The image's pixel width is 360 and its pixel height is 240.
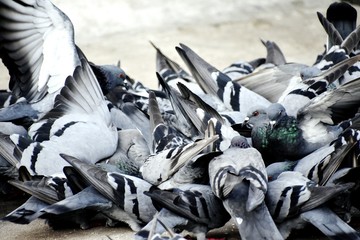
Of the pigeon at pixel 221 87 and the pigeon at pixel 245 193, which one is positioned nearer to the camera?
the pigeon at pixel 245 193

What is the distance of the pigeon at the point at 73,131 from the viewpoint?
6630mm

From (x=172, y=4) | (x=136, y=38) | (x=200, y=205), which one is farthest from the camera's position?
(x=172, y=4)

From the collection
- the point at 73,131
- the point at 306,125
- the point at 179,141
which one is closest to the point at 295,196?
the point at 306,125

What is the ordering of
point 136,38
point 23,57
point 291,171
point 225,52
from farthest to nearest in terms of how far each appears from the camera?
point 136,38 < point 225,52 < point 23,57 < point 291,171

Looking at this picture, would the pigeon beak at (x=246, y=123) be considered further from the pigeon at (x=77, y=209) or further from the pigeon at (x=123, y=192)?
the pigeon at (x=77, y=209)

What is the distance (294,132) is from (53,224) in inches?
67.9

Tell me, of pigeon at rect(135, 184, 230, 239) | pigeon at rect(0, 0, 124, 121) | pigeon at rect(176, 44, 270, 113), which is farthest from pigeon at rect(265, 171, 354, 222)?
pigeon at rect(0, 0, 124, 121)

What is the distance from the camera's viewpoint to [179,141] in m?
6.59

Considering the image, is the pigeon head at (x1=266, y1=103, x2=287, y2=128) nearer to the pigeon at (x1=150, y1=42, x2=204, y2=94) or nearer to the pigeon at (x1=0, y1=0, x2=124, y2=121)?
the pigeon at (x1=150, y1=42, x2=204, y2=94)

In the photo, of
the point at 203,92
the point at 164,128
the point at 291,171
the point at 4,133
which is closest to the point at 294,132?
the point at 291,171

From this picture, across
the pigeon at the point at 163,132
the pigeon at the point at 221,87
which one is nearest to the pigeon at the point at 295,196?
the pigeon at the point at 163,132

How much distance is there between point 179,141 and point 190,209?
0.98 m

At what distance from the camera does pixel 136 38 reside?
39.9ft

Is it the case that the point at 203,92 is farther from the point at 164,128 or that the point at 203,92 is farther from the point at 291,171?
the point at 291,171
